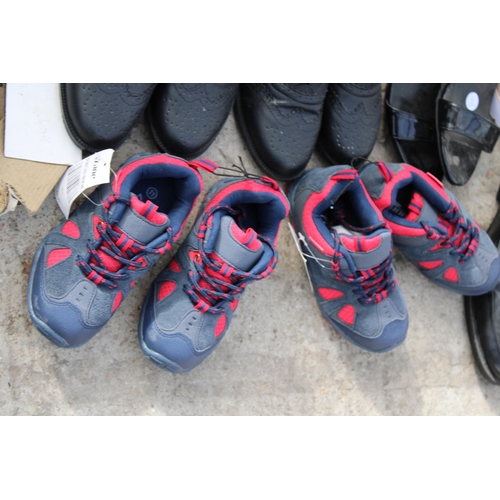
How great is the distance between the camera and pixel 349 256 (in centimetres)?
117

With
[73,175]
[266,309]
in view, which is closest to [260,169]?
[266,309]

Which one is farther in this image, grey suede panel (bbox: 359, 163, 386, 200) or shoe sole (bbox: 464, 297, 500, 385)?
shoe sole (bbox: 464, 297, 500, 385)

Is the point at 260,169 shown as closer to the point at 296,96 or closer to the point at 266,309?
the point at 296,96

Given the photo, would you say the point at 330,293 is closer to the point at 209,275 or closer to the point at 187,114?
the point at 209,275

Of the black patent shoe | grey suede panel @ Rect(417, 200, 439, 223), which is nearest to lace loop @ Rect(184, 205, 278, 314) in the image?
grey suede panel @ Rect(417, 200, 439, 223)

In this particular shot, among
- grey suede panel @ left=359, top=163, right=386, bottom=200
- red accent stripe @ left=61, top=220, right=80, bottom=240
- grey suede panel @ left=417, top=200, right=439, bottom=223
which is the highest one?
grey suede panel @ left=359, top=163, right=386, bottom=200

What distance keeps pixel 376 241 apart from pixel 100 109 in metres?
0.69

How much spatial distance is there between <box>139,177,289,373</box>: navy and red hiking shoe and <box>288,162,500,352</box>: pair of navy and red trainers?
138 mm

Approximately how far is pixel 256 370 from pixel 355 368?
0.30 m

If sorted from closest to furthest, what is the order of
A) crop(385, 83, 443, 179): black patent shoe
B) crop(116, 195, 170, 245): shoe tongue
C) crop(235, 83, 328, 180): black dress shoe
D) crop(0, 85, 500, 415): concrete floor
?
crop(116, 195, 170, 245): shoe tongue → crop(0, 85, 500, 415): concrete floor → crop(235, 83, 328, 180): black dress shoe → crop(385, 83, 443, 179): black patent shoe

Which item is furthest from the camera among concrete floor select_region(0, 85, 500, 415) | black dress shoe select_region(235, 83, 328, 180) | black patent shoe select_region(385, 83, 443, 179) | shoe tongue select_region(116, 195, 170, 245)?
black patent shoe select_region(385, 83, 443, 179)

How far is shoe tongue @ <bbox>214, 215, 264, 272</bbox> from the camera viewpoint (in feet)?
3.43

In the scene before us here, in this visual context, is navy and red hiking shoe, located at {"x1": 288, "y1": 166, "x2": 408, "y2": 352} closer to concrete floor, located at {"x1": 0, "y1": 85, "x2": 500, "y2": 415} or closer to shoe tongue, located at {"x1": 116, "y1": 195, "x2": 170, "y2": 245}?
concrete floor, located at {"x1": 0, "y1": 85, "x2": 500, "y2": 415}

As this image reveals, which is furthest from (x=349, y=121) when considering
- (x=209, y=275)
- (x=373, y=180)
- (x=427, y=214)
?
(x=209, y=275)
